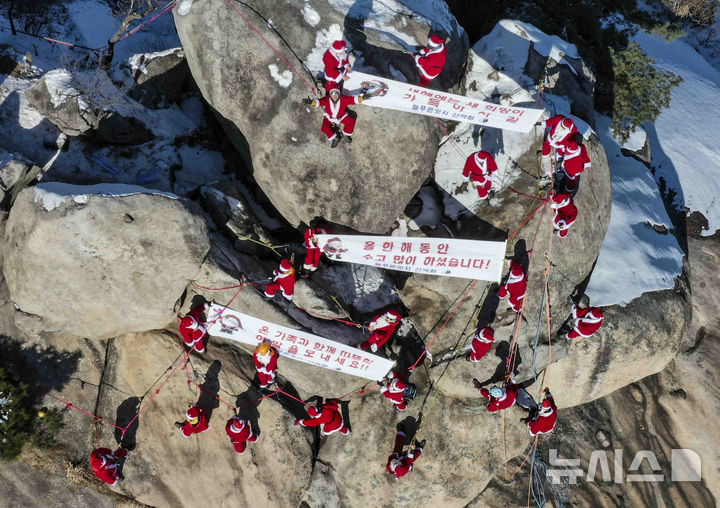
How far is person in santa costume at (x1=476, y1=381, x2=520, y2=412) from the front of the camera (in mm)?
12320

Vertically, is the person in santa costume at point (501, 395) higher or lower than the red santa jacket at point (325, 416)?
higher

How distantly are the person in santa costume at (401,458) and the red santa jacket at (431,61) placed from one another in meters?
9.39

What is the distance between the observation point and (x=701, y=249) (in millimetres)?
16078

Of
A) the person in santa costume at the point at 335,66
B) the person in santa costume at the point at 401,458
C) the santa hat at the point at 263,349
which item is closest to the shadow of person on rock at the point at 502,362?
the person in santa costume at the point at 401,458

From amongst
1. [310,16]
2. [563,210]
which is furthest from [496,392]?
[310,16]

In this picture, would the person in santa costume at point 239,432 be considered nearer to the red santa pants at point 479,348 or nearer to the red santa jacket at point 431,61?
the red santa pants at point 479,348

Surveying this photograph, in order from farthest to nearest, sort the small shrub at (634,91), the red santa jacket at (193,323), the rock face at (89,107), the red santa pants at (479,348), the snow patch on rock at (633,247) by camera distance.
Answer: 1. the small shrub at (634,91)
2. the snow patch on rock at (633,247)
3. the rock face at (89,107)
4. the red santa pants at (479,348)
5. the red santa jacket at (193,323)

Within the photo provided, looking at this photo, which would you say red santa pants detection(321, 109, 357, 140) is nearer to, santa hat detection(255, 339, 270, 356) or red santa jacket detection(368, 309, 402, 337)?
red santa jacket detection(368, 309, 402, 337)

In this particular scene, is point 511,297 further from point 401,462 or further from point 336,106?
point 336,106

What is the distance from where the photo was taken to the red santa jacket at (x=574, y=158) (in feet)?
39.2

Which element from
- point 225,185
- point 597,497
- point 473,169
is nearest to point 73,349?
point 225,185

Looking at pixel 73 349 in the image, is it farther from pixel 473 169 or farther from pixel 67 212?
pixel 473 169

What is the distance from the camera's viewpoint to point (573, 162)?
39.8ft

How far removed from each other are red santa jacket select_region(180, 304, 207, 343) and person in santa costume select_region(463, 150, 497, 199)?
7439mm
